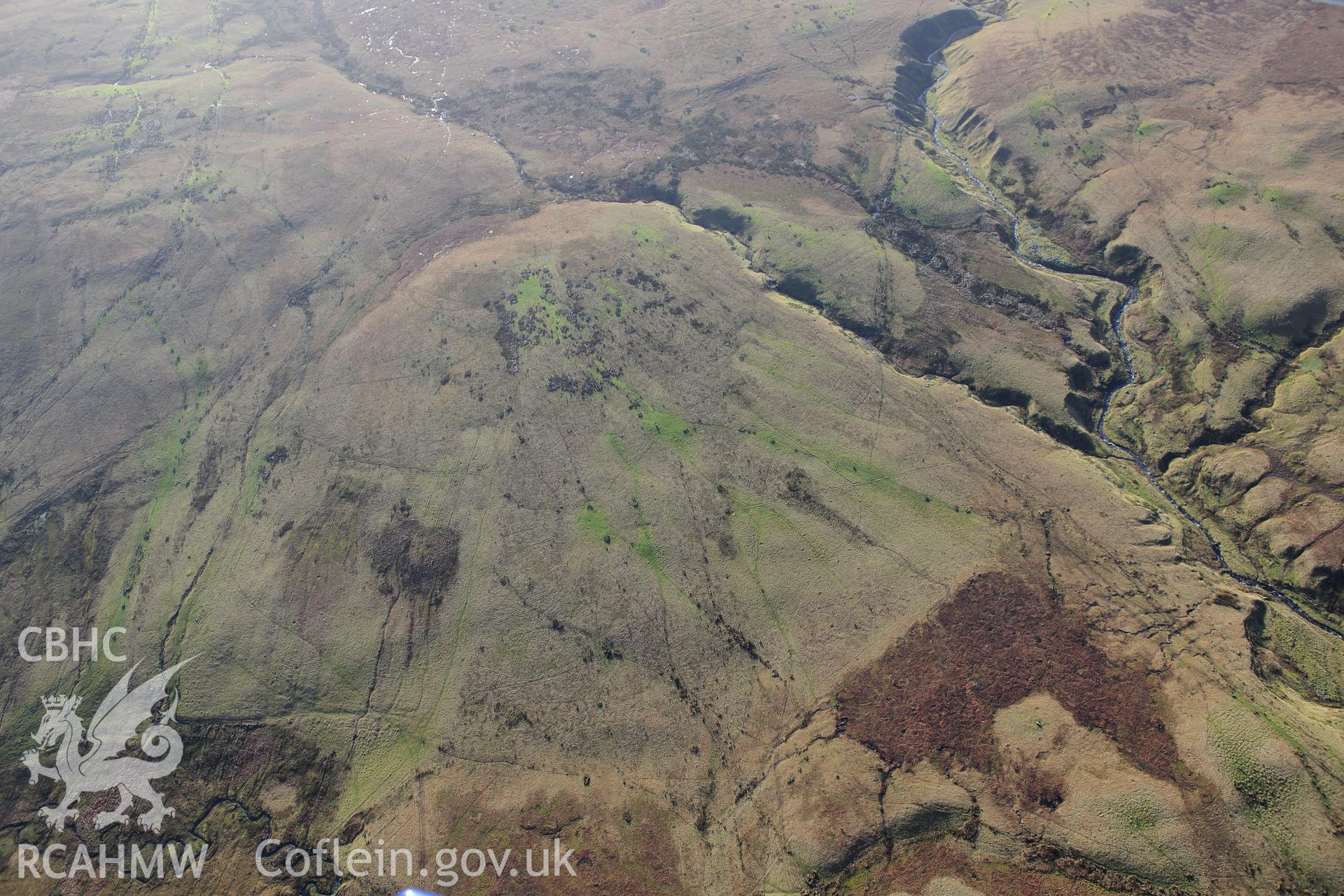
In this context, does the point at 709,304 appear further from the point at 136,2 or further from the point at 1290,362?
the point at 136,2

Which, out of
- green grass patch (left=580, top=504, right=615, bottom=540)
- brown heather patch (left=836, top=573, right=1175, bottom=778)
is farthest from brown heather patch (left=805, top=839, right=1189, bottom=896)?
green grass patch (left=580, top=504, right=615, bottom=540)

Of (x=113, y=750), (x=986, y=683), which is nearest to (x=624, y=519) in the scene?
(x=986, y=683)

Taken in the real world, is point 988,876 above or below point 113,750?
above

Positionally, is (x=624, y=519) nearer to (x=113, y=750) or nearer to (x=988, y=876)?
(x=988, y=876)

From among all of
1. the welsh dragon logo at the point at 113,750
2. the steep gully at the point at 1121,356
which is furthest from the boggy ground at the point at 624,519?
the steep gully at the point at 1121,356

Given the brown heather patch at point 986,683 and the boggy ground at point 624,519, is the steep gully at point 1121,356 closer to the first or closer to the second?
the boggy ground at point 624,519

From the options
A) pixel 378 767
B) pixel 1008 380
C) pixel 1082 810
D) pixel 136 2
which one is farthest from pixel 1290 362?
pixel 136 2

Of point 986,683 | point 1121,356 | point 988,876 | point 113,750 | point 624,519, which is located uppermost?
point 1121,356
